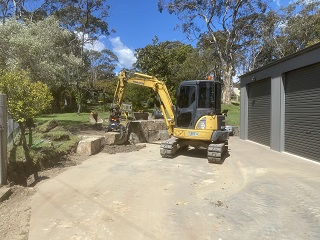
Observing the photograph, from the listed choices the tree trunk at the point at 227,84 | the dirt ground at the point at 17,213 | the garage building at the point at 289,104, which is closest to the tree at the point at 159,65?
the tree trunk at the point at 227,84

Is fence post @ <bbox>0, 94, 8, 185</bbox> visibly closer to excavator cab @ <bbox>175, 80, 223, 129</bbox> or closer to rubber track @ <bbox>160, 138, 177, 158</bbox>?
rubber track @ <bbox>160, 138, 177, 158</bbox>

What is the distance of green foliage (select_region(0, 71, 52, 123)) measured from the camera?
25.2 feet

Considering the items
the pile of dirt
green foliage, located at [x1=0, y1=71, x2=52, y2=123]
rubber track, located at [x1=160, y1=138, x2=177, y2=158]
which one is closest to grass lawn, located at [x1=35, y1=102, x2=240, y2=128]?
the pile of dirt

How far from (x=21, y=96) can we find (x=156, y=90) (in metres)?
5.45

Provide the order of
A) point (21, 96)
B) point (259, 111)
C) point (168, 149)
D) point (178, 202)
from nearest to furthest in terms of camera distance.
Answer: point (178, 202) < point (21, 96) < point (168, 149) < point (259, 111)

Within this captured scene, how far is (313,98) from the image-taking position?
970 centimetres

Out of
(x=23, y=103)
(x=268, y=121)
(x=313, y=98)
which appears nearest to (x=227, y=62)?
(x=268, y=121)

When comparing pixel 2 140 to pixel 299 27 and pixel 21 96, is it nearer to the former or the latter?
pixel 21 96

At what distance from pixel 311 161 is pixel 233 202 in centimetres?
557

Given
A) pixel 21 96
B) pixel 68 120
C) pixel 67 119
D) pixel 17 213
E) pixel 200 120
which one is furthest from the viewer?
pixel 67 119

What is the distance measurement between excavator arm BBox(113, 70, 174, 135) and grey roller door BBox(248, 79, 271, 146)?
4985mm

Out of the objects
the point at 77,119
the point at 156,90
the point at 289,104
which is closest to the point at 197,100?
the point at 156,90

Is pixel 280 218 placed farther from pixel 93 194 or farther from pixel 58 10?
pixel 58 10

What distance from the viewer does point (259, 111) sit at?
1449 centimetres
